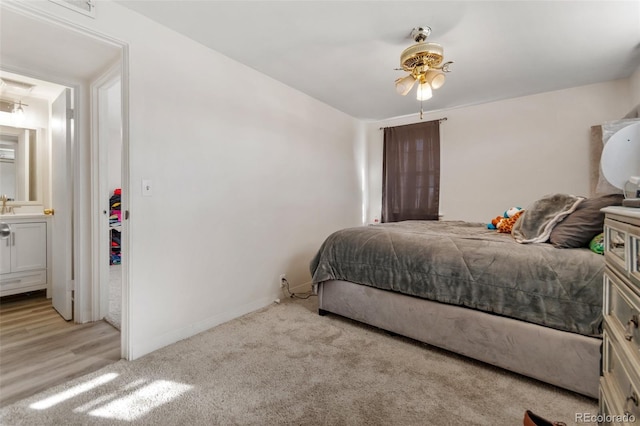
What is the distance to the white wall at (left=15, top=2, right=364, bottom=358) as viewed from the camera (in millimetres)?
1946

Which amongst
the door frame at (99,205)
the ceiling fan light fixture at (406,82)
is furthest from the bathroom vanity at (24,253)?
the ceiling fan light fixture at (406,82)

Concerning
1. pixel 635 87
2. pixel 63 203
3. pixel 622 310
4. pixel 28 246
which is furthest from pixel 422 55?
pixel 28 246

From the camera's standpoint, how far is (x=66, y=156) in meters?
2.47

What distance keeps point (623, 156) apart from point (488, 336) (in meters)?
1.75

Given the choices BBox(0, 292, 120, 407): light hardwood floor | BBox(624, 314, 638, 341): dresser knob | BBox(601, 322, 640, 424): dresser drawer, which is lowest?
BBox(0, 292, 120, 407): light hardwood floor

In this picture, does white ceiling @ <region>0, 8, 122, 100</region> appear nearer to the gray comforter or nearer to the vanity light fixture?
the vanity light fixture

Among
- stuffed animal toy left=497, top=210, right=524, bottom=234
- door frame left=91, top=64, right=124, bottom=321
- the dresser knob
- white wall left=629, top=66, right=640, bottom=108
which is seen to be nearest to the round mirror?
stuffed animal toy left=497, top=210, right=524, bottom=234

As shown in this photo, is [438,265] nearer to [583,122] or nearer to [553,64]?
[553,64]

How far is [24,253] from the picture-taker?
9.67 feet

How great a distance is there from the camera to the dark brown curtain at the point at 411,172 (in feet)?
13.4

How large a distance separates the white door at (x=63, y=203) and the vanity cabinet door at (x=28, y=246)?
1.65 ft

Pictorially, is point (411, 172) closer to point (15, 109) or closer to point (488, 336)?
point (488, 336)

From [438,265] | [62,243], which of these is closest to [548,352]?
[438,265]

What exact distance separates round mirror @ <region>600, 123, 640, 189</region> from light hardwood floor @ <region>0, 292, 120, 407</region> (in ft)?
12.7
